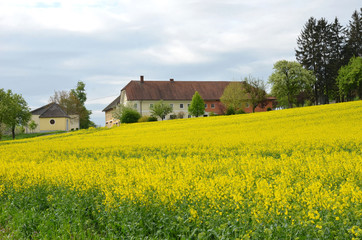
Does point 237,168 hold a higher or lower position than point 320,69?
lower

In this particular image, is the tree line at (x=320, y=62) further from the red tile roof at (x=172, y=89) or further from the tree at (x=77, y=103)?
the tree at (x=77, y=103)

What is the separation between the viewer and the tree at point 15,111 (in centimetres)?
5714

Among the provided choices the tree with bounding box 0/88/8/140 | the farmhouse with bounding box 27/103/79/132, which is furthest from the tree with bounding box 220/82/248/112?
the tree with bounding box 0/88/8/140

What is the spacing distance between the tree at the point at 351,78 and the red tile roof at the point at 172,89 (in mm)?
26819

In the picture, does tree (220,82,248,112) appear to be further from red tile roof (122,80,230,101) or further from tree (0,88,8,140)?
tree (0,88,8,140)

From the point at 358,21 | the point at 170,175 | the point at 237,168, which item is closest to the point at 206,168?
the point at 237,168

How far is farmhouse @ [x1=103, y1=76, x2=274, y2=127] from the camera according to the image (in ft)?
256

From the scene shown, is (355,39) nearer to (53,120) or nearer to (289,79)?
Result: (289,79)

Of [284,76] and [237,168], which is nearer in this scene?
[237,168]

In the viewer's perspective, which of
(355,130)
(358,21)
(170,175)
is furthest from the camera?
(358,21)

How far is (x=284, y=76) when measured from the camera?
70688mm

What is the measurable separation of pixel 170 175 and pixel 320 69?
222 feet

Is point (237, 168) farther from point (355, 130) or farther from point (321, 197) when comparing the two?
point (355, 130)

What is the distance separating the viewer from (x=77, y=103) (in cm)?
9062
